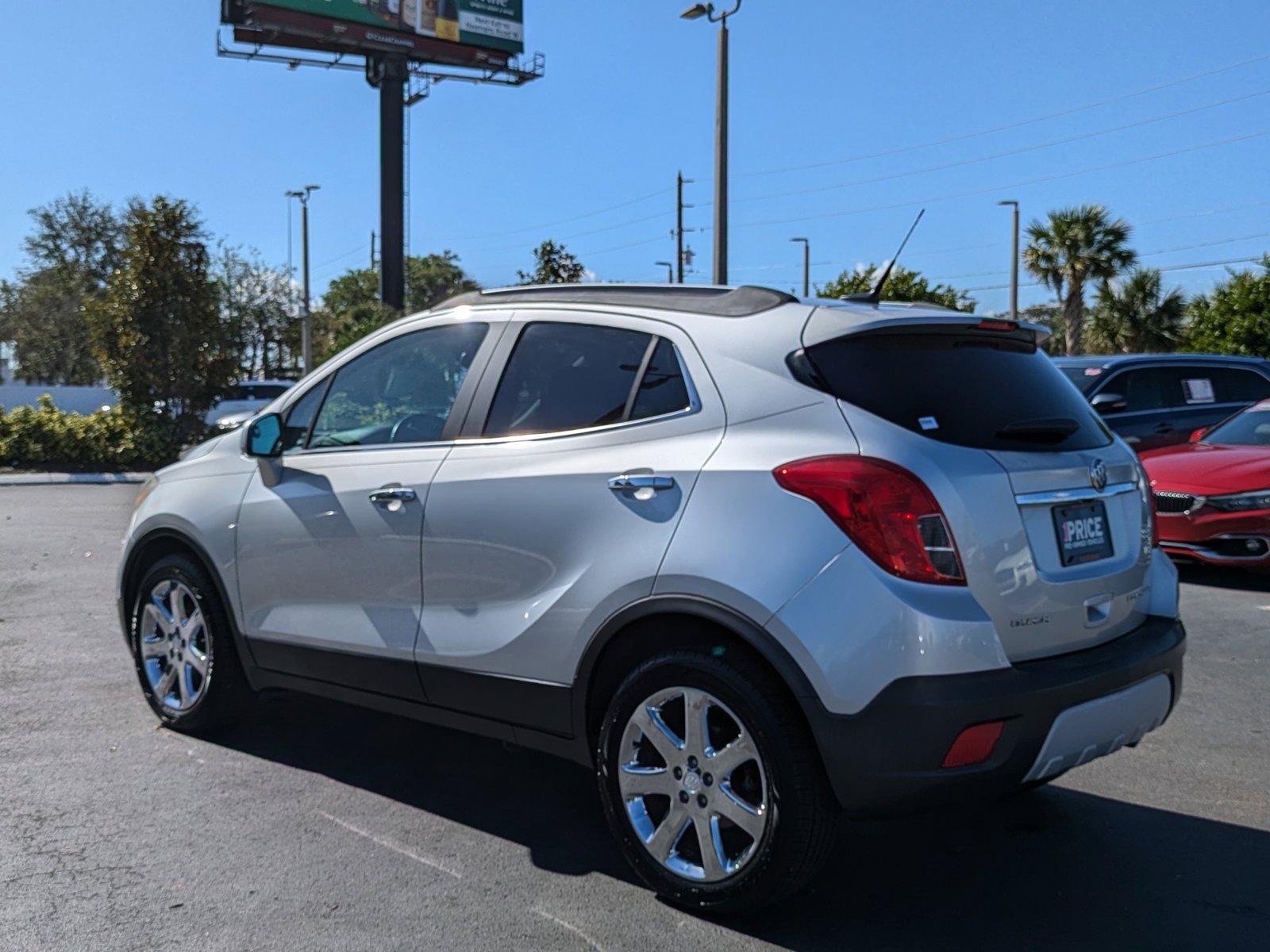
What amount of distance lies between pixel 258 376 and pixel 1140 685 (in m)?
56.9

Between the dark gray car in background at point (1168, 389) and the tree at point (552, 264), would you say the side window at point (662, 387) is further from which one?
the tree at point (552, 264)

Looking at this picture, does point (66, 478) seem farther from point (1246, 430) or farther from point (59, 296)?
point (59, 296)

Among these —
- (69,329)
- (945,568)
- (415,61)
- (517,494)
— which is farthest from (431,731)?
(69,329)

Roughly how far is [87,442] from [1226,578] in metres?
20.6

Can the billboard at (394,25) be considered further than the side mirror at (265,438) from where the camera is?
Yes

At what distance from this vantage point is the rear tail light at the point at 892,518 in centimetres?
317

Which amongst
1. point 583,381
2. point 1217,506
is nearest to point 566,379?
point 583,381

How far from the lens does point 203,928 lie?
3.45 meters

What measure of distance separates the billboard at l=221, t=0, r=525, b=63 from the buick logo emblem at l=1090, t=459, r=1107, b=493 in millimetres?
40774

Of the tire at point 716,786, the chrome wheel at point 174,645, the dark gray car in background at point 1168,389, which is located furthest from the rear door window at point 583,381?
the dark gray car in background at point 1168,389

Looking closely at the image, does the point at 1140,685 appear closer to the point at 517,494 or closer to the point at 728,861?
the point at 728,861

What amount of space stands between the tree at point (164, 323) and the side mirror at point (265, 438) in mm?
19899

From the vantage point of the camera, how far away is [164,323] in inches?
925

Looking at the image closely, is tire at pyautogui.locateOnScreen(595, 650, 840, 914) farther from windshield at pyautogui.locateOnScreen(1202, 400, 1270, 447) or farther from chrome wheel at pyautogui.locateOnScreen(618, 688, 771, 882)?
windshield at pyautogui.locateOnScreen(1202, 400, 1270, 447)
